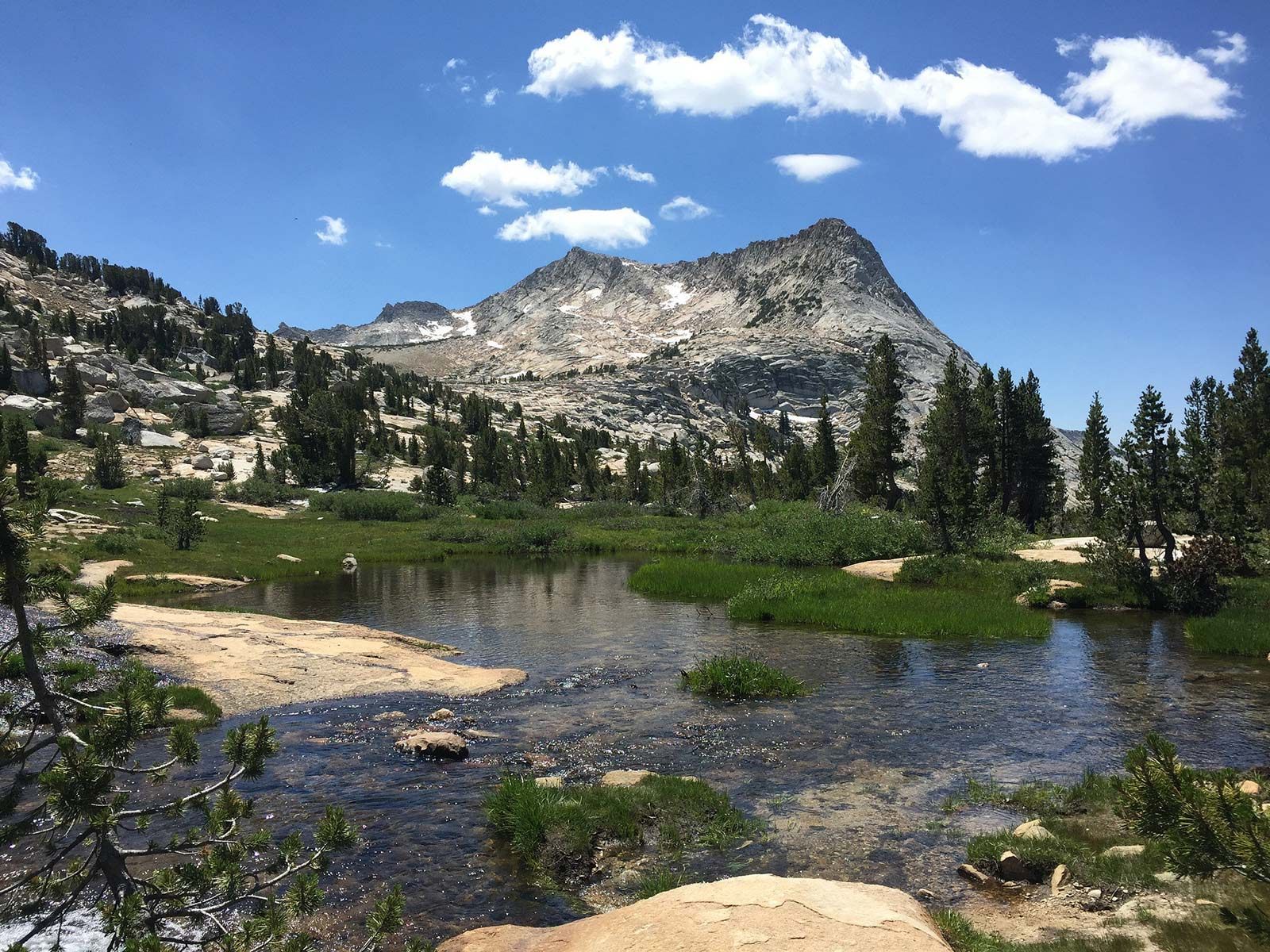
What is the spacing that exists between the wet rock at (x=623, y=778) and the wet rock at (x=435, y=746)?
338cm

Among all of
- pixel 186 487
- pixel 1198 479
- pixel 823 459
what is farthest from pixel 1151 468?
pixel 186 487

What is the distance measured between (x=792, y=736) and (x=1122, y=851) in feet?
22.6

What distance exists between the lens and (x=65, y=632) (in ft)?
20.2

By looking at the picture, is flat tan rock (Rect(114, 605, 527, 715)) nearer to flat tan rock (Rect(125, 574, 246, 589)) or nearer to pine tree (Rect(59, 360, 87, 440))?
flat tan rock (Rect(125, 574, 246, 589))

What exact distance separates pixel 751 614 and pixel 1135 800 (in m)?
24.6

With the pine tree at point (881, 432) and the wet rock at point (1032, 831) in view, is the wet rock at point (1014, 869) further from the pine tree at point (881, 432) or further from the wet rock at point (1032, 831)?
the pine tree at point (881, 432)

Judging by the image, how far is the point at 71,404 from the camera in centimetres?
8981

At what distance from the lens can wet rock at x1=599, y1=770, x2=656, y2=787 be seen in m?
12.9

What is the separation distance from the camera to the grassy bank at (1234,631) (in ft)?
72.8

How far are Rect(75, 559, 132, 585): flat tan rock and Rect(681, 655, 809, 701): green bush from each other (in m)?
27.5

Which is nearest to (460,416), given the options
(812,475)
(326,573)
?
(812,475)

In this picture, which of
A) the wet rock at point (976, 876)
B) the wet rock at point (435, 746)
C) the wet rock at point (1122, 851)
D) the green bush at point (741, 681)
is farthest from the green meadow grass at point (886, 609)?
the wet rock at point (976, 876)

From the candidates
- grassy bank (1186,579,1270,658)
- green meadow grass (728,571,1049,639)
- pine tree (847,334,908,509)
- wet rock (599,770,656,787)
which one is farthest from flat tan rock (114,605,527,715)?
pine tree (847,334,908,509)

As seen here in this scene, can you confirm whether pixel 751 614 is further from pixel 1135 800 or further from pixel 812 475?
pixel 812 475
